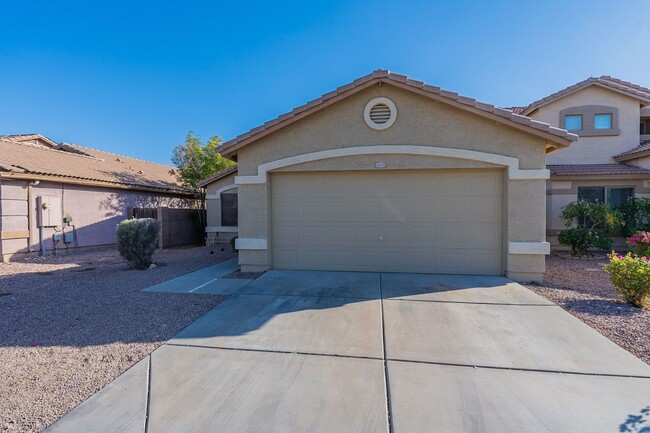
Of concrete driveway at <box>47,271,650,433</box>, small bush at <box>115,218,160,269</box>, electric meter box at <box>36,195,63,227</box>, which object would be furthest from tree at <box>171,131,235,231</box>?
concrete driveway at <box>47,271,650,433</box>

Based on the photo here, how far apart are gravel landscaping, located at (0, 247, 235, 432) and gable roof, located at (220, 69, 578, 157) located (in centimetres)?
406

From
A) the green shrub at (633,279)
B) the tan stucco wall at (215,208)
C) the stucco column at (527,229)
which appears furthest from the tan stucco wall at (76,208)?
the green shrub at (633,279)

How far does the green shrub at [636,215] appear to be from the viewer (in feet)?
35.5

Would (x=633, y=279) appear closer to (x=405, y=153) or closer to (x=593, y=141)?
(x=405, y=153)

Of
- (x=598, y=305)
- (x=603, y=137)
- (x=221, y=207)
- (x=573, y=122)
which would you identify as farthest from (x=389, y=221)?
(x=603, y=137)

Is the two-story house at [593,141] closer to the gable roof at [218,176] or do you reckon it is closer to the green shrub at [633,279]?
the green shrub at [633,279]

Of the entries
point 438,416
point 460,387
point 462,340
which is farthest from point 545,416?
point 462,340

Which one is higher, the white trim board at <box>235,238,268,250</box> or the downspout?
the downspout

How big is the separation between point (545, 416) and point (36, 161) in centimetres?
1741

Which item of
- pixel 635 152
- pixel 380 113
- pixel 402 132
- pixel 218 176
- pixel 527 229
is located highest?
pixel 380 113

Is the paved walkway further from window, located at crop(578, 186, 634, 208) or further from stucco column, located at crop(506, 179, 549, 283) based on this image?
window, located at crop(578, 186, 634, 208)

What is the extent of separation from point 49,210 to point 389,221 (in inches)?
499

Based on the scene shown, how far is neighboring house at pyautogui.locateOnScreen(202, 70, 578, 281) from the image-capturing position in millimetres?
→ 7227

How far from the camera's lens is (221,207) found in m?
15.4
